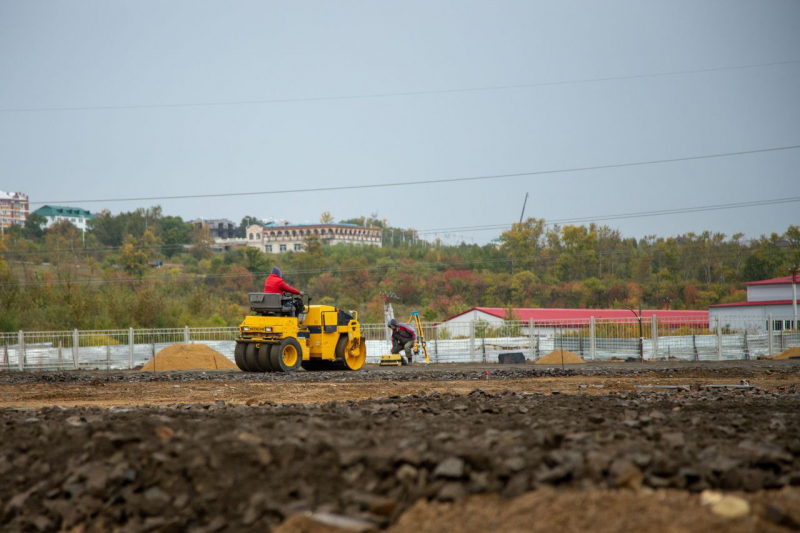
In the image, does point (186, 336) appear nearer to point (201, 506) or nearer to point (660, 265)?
point (201, 506)

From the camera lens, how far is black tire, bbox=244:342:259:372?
19.4m

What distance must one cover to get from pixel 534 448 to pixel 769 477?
4.87ft

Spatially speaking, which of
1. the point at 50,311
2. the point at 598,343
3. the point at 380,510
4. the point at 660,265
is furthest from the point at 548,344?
the point at 660,265

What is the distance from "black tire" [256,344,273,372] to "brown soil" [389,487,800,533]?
1505 cm

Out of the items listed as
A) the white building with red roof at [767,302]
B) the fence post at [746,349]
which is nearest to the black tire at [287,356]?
the fence post at [746,349]

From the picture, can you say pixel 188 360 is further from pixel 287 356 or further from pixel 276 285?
pixel 276 285

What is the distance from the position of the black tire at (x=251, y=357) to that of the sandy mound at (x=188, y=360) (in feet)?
15.6

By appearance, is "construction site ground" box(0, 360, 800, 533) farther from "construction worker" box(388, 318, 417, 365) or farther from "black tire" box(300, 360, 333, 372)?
"construction worker" box(388, 318, 417, 365)

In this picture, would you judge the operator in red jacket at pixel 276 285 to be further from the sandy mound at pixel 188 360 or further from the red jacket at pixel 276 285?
the sandy mound at pixel 188 360

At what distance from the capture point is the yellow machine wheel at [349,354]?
20859 mm

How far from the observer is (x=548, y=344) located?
28828mm

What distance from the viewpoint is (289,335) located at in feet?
63.1

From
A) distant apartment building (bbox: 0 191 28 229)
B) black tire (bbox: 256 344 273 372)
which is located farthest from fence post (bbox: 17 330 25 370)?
distant apartment building (bbox: 0 191 28 229)

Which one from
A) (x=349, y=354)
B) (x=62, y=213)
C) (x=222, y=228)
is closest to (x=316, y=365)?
(x=349, y=354)
